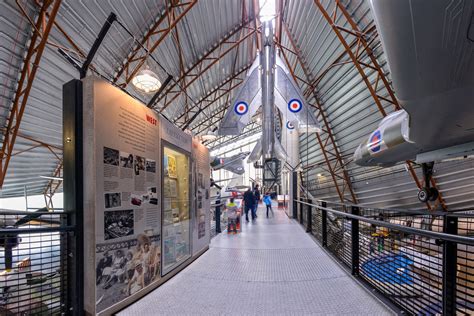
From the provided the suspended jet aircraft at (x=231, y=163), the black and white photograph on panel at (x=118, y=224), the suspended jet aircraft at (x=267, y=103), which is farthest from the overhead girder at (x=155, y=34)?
the suspended jet aircraft at (x=231, y=163)

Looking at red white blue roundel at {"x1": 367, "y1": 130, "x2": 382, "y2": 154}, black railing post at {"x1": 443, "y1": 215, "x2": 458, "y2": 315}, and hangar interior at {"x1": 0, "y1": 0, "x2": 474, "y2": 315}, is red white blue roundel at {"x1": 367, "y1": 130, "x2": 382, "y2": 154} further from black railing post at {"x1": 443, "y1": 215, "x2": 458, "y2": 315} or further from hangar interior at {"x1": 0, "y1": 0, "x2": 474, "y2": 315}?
black railing post at {"x1": 443, "y1": 215, "x2": 458, "y2": 315}

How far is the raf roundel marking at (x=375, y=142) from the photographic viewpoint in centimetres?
548

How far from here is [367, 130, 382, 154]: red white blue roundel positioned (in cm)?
548

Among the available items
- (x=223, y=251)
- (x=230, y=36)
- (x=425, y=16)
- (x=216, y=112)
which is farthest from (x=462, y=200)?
(x=216, y=112)

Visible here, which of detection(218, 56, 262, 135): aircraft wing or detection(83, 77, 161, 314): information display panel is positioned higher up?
detection(218, 56, 262, 135): aircraft wing

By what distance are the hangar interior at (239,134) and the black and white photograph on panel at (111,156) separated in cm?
2

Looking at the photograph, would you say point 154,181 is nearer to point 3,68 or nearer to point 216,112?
point 3,68

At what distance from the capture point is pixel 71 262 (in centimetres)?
211

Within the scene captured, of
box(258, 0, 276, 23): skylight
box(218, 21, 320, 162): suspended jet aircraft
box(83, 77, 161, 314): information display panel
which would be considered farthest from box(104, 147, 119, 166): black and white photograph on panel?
box(218, 21, 320, 162): suspended jet aircraft

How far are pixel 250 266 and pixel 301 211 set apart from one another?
4.60 m

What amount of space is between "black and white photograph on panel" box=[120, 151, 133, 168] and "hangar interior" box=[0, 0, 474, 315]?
0.05m

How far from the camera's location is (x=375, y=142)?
18.7ft

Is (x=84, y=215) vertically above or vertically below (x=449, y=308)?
above

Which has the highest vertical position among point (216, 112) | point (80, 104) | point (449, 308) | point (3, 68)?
point (216, 112)
